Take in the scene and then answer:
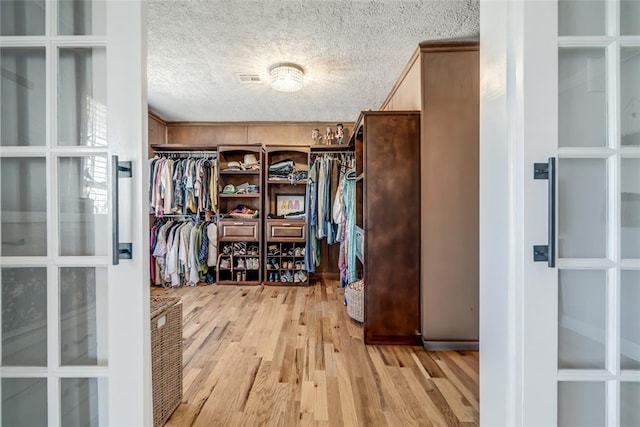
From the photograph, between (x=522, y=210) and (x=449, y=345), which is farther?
(x=449, y=345)

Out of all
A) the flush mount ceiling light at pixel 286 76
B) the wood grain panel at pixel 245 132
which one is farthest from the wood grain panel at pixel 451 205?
the wood grain panel at pixel 245 132

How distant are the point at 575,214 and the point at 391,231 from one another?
1.43m

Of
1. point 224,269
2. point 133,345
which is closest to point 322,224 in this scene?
point 224,269

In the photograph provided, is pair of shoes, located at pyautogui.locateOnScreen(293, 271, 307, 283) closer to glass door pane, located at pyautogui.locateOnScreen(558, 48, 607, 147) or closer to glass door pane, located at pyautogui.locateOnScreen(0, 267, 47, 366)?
glass door pane, located at pyautogui.locateOnScreen(0, 267, 47, 366)

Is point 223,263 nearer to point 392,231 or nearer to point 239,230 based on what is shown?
point 239,230

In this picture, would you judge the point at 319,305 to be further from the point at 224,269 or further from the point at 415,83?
the point at 415,83

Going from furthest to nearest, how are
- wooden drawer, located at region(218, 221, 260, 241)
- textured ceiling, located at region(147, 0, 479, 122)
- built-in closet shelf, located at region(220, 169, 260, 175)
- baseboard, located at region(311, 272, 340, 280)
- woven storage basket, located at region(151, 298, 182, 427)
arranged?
baseboard, located at region(311, 272, 340, 280) → built-in closet shelf, located at region(220, 169, 260, 175) → wooden drawer, located at region(218, 221, 260, 241) → textured ceiling, located at region(147, 0, 479, 122) → woven storage basket, located at region(151, 298, 182, 427)

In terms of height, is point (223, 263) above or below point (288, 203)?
below

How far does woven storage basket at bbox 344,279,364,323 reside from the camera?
2670 millimetres

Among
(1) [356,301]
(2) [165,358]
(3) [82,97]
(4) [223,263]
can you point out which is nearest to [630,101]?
(3) [82,97]

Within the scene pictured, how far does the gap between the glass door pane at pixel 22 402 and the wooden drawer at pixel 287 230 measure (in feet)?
10.0

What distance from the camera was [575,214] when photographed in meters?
0.91

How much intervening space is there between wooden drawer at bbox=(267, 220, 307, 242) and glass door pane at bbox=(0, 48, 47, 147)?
3081 millimetres

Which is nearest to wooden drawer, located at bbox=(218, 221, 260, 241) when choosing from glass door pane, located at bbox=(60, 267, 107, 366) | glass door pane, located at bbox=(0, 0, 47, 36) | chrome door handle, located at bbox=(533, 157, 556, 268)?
glass door pane, located at bbox=(60, 267, 107, 366)
